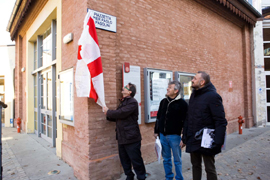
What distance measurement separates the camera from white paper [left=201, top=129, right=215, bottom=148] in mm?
2625

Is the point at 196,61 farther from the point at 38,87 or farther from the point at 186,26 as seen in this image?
the point at 38,87

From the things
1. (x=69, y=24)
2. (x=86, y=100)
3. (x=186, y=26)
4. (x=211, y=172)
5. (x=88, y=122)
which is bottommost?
(x=211, y=172)

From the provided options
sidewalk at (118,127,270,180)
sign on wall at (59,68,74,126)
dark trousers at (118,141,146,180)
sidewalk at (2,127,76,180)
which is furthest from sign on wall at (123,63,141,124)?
sidewalk at (2,127,76,180)

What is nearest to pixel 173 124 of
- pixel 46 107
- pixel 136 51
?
pixel 136 51

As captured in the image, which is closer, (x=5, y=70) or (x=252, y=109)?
(x=252, y=109)

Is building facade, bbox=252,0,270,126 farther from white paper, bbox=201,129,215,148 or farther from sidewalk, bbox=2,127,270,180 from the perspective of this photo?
white paper, bbox=201,129,215,148

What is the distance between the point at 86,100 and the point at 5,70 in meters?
11.6

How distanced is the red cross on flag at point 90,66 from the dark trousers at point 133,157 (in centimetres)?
95

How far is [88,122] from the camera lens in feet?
12.1

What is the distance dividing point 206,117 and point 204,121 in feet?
0.21

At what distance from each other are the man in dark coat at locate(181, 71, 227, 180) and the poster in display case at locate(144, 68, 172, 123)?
1.98m

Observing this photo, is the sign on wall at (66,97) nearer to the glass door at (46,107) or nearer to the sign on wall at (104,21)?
the sign on wall at (104,21)

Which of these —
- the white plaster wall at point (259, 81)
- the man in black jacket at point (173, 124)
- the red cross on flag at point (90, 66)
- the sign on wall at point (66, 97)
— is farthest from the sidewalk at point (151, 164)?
the white plaster wall at point (259, 81)

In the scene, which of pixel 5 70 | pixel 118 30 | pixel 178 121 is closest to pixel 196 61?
pixel 118 30
